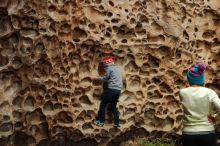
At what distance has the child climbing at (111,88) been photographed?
649 centimetres

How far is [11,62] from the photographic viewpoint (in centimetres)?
638

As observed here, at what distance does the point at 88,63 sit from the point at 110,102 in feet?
2.04

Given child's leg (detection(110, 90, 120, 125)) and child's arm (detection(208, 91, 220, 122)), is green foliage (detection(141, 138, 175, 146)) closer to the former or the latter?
child's leg (detection(110, 90, 120, 125))

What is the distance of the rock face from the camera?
6406 millimetres

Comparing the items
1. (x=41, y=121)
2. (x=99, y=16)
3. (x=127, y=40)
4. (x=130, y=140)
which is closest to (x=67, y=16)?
(x=99, y=16)

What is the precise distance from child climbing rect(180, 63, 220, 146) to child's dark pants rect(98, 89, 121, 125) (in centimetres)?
246

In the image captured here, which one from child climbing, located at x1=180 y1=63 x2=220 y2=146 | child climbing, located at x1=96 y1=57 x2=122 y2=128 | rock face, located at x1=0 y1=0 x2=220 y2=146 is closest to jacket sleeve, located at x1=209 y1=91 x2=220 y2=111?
child climbing, located at x1=180 y1=63 x2=220 y2=146

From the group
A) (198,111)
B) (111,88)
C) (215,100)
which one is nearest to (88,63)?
(111,88)

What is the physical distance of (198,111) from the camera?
4.03 meters

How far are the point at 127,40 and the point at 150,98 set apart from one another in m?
0.91

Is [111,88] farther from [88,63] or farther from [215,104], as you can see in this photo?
[215,104]

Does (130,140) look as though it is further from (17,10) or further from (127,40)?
(17,10)

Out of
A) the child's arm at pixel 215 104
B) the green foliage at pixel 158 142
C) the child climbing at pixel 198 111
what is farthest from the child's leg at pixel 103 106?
the child's arm at pixel 215 104

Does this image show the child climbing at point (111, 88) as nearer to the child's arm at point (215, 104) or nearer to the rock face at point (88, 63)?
the rock face at point (88, 63)
